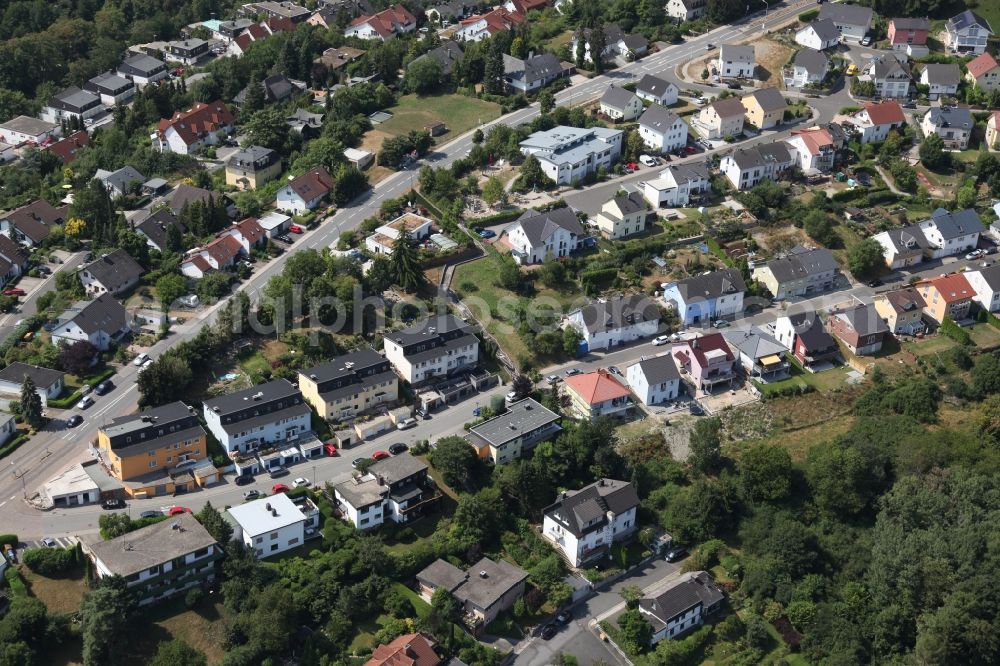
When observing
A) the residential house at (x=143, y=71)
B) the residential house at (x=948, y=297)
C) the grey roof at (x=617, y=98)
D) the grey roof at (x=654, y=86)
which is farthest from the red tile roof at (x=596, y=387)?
the residential house at (x=143, y=71)

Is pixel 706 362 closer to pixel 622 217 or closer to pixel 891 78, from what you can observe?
pixel 622 217

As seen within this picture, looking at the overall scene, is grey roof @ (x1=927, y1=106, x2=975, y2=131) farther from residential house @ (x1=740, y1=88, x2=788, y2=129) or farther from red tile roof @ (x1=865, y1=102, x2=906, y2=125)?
residential house @ (x1=740, y1=88, x2=788, y2=129)

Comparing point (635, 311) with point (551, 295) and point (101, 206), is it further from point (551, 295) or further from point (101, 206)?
point (101, 206)

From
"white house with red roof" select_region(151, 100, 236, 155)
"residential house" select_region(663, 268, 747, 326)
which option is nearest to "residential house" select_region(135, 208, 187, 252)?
"white house with red roof" select_region(151, 100, 236, 155)

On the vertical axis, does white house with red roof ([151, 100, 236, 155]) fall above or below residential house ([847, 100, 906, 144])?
above

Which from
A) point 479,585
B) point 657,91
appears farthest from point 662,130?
point 479,585

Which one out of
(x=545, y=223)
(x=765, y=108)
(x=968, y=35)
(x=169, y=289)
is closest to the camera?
(x=169, y=289)
